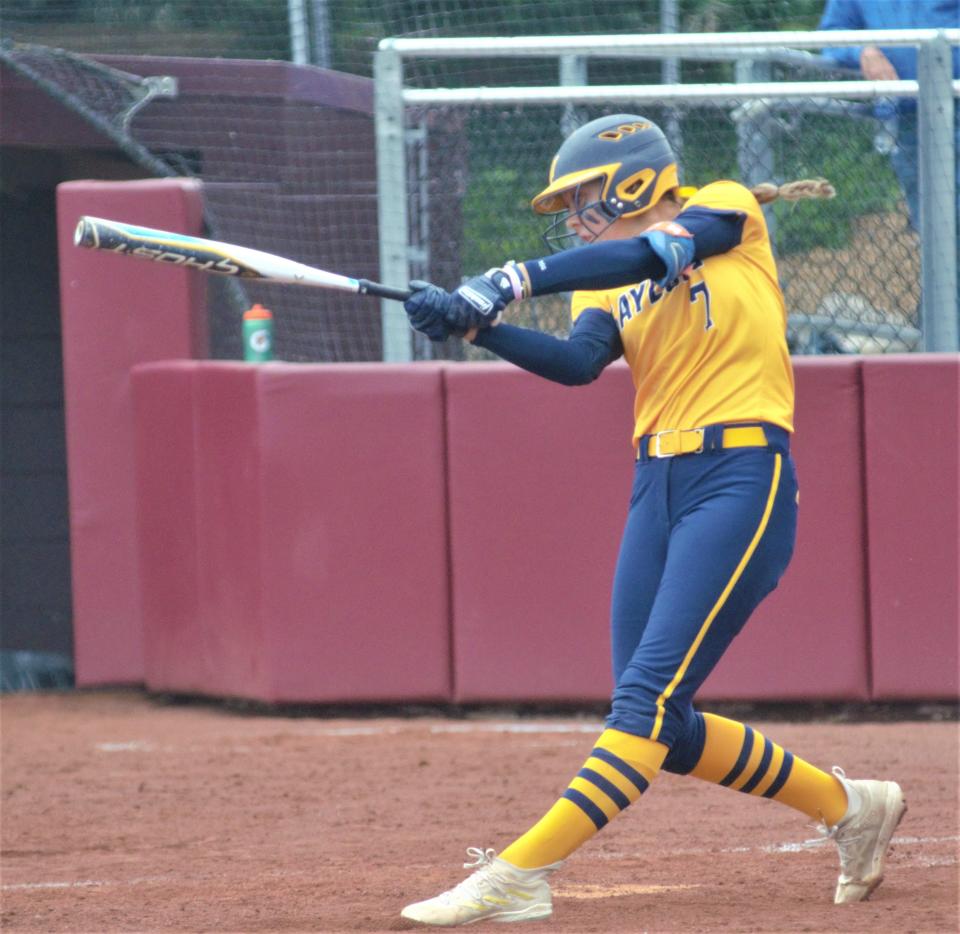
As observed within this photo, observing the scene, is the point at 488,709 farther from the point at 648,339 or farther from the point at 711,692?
the point at 648,339

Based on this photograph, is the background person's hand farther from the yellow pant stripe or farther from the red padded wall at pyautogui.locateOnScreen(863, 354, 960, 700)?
the yellow pant stripe

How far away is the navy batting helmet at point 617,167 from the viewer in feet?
12.3

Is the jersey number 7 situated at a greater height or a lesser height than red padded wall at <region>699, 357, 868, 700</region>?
greater

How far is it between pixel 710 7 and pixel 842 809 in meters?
5.00

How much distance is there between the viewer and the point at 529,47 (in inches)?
252

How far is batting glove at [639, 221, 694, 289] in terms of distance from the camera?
11.2 ft

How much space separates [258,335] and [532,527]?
1453 millimetres

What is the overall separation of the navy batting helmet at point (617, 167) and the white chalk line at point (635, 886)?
5.33 feet

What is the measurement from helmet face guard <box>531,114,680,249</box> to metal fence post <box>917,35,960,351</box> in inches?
104

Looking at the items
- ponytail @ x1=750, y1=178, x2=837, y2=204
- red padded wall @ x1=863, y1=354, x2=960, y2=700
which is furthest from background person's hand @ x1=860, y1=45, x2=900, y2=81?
ponytail @ x1=750, y1=178, x2=837, y2=204

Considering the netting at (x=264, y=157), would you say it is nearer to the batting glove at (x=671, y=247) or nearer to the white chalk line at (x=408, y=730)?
the white chalk line at (x=408, y=730)

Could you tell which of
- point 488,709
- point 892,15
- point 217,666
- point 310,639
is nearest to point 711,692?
point 488,709

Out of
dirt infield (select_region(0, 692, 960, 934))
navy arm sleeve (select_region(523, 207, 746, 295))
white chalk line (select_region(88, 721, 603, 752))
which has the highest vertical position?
navy arm sleeve (select_region(523, 207, 746, 295))

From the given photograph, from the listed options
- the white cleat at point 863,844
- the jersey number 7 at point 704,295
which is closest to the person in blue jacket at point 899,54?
the jersey number 7 at point 704,295
